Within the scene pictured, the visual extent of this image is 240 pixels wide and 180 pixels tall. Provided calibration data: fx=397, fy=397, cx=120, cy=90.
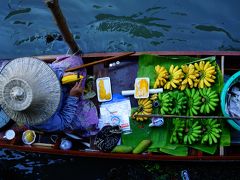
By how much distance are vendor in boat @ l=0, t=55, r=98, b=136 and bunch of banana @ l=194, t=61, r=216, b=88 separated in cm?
185

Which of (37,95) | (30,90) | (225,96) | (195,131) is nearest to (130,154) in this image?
(195,131)

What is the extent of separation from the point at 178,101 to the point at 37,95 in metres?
2.15

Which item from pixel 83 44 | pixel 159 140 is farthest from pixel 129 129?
pixel 83 44

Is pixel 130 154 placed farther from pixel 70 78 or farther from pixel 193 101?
pixel 70 78

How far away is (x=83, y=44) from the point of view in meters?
8.09

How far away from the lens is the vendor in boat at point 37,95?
17.5ft

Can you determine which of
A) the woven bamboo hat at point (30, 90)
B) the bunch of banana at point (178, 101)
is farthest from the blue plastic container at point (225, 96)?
the woven bamboo hat at point (30, 90)

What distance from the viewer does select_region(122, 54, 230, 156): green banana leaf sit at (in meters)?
6.23

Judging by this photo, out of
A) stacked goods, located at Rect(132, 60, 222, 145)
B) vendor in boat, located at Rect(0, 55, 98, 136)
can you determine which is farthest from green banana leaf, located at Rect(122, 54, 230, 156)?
vendor in boat, located at Rect(0, 55, 98, 136)

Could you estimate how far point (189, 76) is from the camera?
20.1 ft

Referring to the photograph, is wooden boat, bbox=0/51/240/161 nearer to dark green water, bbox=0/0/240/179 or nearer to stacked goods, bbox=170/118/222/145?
stacked goods, bbox=170/118/222/145

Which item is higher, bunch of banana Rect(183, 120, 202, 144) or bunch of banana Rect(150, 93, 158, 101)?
bunch of banana Rect(150, 93, 158, 101)

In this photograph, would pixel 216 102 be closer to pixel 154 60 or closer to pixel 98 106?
pixel 154 60

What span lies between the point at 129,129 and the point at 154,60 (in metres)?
1.18
